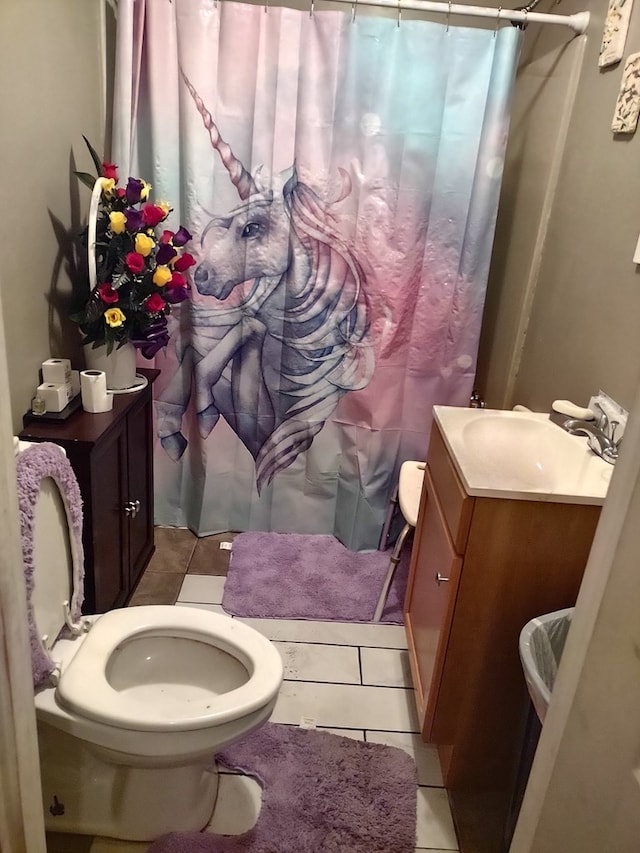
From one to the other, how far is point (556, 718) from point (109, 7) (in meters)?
2.33

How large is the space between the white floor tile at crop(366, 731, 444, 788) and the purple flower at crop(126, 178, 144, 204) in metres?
1.56

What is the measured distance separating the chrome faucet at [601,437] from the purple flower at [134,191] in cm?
127

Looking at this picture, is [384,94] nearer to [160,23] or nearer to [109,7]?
[160,23]

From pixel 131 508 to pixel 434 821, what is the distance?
1.18 metres

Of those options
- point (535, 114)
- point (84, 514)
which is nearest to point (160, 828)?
point (84, 514)

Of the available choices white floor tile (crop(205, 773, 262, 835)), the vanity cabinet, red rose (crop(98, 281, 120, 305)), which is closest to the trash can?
white floor tile (crop(205, 773, 262, 835))

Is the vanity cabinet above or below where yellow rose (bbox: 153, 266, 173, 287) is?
below

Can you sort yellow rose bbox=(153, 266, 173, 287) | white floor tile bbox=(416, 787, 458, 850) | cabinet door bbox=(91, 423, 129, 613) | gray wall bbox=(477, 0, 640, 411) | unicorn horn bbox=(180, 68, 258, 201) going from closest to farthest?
1. white floor tile bbox=(416, 787, 458, 850)
2. gray wall bbox=(477, 0, 640, 411)
3. cabinet door bbox=(91, 423, 129, 613)
4. yellow rose bbox=(153, 266, 173, 287)
5. unicorn horn bbox=(180, 68, 258, 201)

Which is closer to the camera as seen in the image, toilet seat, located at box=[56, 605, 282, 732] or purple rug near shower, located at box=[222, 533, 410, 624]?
toilet seat, located at box=[56, 605, 282, 732]

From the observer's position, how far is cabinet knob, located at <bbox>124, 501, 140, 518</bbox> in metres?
1.96

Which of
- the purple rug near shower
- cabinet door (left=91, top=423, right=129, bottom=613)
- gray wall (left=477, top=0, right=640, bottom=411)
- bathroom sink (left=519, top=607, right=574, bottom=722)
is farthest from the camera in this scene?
the purple rug near shower

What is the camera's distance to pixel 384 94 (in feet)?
6.64

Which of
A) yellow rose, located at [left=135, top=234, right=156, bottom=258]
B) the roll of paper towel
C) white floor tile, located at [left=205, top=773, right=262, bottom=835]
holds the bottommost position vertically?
white floor tile, located at [left=205, top=773, right=262, bottom=835]

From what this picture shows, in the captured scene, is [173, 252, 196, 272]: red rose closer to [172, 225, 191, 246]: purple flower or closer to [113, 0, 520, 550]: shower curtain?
[172, 225, 191, 246]: purple flower
